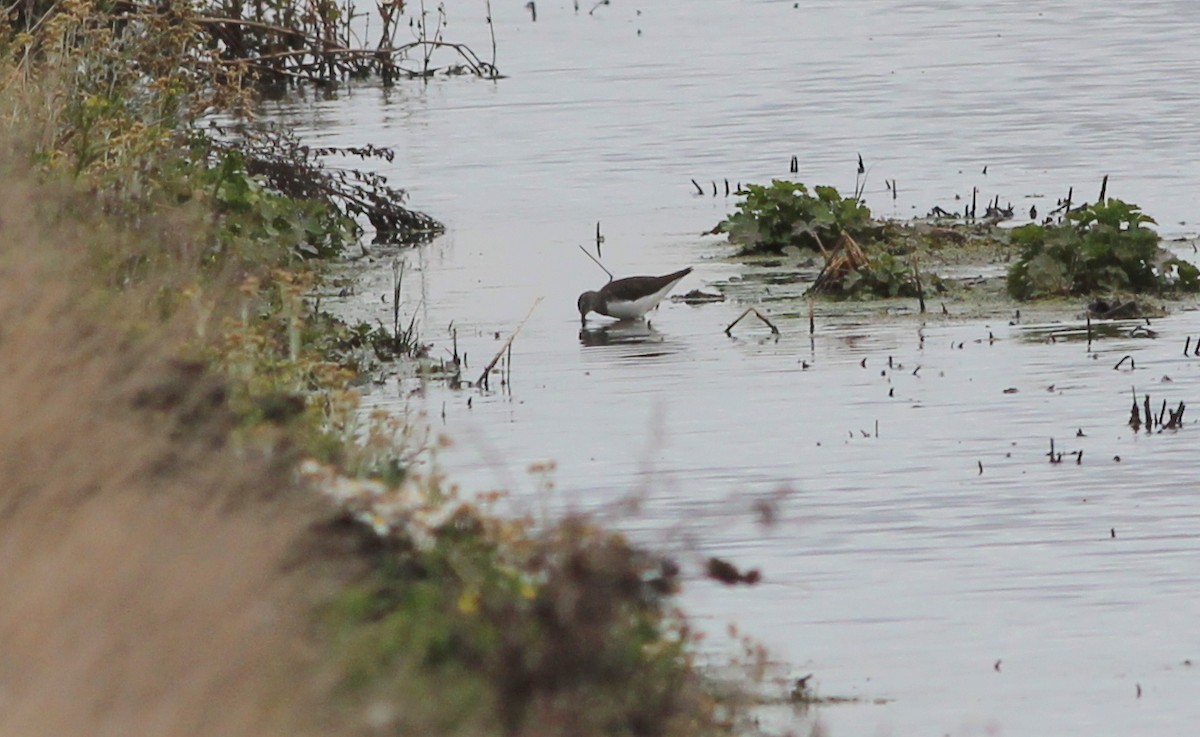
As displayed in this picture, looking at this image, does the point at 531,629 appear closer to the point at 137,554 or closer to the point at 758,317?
the point at 137,554

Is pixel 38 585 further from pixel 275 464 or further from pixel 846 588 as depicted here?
pixel 846 588

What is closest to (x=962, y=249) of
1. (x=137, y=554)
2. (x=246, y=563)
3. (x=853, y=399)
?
(x=853, y=399)

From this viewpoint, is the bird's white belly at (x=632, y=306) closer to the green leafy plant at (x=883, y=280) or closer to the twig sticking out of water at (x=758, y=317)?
the twig sticking out of water at (x=758, y=317)

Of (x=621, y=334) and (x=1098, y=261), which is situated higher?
(x=1098, y=261)

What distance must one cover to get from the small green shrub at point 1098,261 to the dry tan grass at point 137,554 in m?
9.74

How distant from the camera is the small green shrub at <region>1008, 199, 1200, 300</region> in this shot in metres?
16.1

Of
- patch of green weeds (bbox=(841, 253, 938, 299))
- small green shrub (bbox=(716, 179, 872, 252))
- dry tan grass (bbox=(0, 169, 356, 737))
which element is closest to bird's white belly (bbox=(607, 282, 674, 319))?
patch of green weeds (bbox=(841, 253, 938, 299))

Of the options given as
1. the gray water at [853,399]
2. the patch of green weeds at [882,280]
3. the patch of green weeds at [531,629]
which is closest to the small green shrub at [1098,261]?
the gray water at [853,399]

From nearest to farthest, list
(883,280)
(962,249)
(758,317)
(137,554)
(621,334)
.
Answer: (137,554) → (758,317) → (621,334) → (883,280) → (962,249)

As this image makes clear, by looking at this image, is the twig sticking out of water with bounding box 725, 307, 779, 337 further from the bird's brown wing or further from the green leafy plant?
the green leafy plant

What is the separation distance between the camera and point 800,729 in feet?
25.6

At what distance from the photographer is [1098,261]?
1617 cm

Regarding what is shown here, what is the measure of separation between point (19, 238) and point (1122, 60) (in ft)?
86.4

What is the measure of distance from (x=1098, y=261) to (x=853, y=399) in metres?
3.36
